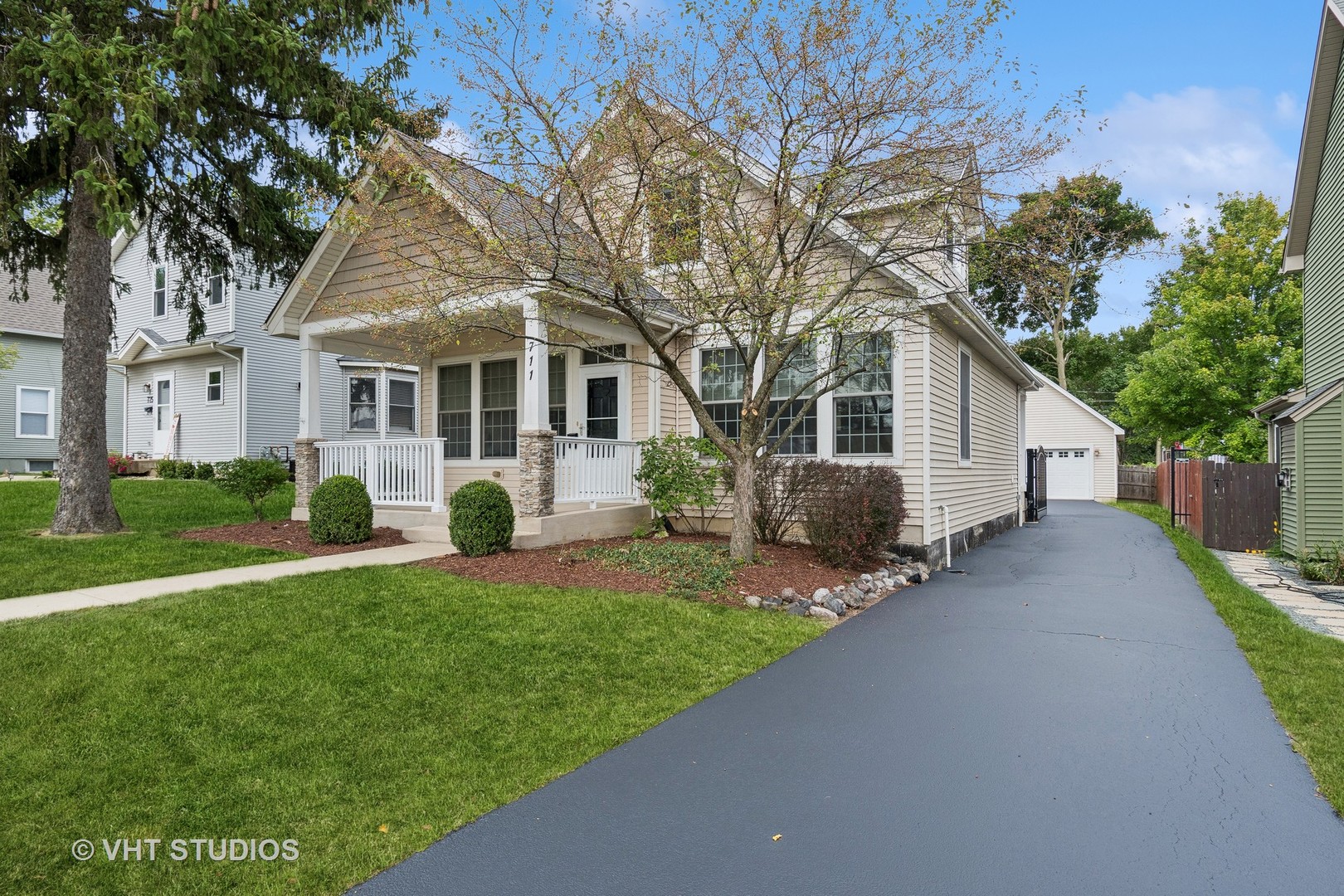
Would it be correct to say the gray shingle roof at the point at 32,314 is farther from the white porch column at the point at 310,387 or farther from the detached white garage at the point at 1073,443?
the detached white garage at the point at 1073,443

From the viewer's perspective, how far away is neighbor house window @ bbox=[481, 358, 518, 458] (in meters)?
12.4

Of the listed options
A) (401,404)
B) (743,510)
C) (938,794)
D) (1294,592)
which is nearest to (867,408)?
(743,510)

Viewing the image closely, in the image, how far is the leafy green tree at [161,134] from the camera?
8359 millimetres

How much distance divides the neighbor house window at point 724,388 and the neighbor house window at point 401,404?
990cm

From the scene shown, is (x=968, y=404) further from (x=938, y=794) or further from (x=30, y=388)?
(x=30, y=388)

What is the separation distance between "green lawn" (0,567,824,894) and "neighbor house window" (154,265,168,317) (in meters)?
18.9

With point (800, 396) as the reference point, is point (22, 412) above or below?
above

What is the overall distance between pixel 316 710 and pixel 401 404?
15153 millimetres

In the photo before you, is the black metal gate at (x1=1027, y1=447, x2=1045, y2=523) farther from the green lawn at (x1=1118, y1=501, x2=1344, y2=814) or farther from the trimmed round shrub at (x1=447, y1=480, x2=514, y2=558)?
the trimmed round shrub at (x1=447, y1=480, x2=514, y2=558)

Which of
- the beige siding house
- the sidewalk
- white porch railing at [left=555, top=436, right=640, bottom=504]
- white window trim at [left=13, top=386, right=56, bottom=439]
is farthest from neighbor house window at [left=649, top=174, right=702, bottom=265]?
white window trim at [left=13, top=386, right=56, bottom=439]

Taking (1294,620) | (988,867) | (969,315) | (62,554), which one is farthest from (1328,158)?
(62,554)

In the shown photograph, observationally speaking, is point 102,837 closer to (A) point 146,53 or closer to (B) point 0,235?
(A) point 146,53

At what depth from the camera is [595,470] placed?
10258mm

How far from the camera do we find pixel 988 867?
2.69m
